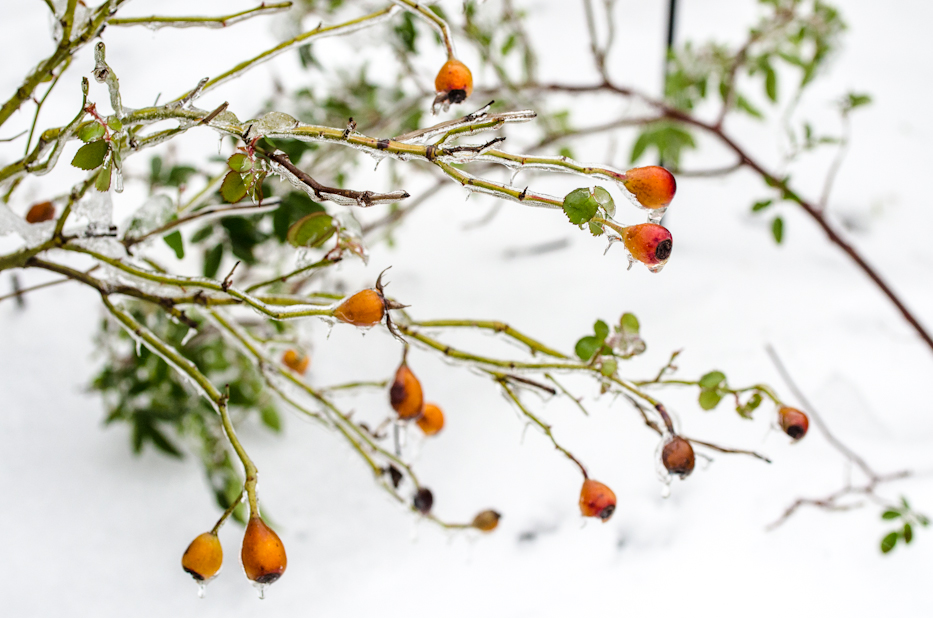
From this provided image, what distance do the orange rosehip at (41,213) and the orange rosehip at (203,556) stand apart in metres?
0.25

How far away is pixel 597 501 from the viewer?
1.33ft

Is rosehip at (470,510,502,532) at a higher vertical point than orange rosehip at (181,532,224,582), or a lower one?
higher

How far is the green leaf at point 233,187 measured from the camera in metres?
0.33

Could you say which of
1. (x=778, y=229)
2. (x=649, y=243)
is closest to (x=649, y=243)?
(x=649, y=243)

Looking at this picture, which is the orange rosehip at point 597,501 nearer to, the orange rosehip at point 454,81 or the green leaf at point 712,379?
the green leaf at point 712,379

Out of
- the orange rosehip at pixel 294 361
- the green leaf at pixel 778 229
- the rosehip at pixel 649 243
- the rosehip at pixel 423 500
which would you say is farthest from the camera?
the green leaf at pixel 778 229

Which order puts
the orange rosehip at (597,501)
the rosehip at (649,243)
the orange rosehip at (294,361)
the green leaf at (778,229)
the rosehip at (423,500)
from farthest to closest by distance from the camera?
the green leaf at (778,229) < the orange rosehip at (294,361) < the rosehip at (423,500) < the orange rosehip at (597,501) < the rosehip at (649,243)

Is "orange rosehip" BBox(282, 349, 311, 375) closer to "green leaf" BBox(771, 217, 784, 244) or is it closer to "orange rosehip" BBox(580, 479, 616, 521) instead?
"orange rosehip" BBox(580, 479, 616, 521)

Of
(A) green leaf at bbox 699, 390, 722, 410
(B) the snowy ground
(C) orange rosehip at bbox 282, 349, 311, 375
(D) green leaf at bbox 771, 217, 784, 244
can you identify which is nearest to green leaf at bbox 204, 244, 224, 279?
(C) orange rosehip at bbox 282, 349, 311, 375

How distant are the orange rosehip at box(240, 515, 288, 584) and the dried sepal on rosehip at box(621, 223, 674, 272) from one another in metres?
0.21

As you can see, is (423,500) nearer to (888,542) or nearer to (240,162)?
(240,162)

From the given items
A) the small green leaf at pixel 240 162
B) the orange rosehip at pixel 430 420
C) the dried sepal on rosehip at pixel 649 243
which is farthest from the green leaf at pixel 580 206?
the orange rosehip at pixel 430 420

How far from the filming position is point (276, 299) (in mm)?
420

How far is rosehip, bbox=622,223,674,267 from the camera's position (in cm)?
29
